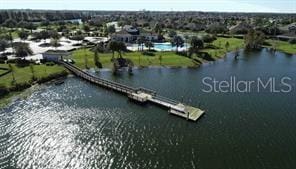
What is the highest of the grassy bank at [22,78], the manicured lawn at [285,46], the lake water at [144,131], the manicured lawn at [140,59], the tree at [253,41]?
the tree at [253,41]

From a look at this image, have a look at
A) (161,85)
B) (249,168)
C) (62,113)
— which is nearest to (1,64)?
(62,113)

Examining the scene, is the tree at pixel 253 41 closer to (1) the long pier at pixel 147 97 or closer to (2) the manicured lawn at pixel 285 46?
(2) the manicured lawn at pixel 285 46

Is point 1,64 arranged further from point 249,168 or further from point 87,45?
A: point 249,168

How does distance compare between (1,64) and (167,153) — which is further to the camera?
A: (1,64)

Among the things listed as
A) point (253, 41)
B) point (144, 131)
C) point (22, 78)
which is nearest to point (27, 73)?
point (22, 78)

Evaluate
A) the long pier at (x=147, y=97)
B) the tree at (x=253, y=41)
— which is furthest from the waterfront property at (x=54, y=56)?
the tree at (x=253, y=41)

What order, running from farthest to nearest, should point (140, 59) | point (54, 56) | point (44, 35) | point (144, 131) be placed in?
point (44, 35) → point (140, 59) → point (54, 56) → point (144, 131)

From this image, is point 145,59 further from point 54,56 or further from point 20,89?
point 20,89
